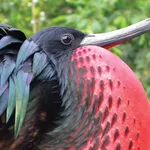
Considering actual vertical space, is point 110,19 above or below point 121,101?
above

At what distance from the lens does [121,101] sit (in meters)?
0.98

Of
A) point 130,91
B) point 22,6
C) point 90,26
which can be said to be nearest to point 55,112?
point 130,91

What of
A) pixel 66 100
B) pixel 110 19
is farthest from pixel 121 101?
pixel 110 19

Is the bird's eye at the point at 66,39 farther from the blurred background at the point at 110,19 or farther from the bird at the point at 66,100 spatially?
the blurred background at the point at 110,19

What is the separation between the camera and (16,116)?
3.09ft

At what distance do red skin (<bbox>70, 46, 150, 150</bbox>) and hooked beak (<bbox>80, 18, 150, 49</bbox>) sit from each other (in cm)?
7

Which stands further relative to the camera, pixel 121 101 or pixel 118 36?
pixel 118 36

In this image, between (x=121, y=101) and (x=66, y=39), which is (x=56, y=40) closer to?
(x=66, y=39)

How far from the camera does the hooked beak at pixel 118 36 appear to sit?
3.58 feet

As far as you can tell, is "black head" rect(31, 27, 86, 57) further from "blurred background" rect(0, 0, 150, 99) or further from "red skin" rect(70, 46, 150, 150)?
"blurred background" rect(0, 0, 150, 99)

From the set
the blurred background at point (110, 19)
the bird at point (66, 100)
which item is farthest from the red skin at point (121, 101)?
the blurred background at point (110, 19)

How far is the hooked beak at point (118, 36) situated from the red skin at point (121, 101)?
7 centimetres

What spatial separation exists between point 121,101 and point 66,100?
112mm

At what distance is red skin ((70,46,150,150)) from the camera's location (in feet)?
3.18
